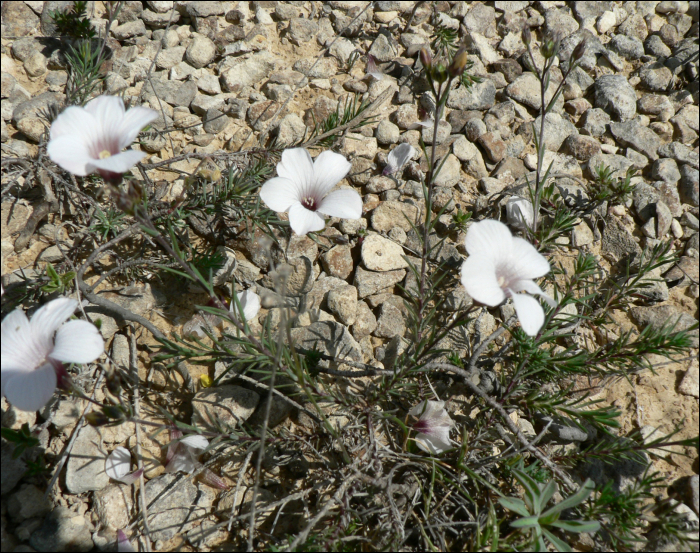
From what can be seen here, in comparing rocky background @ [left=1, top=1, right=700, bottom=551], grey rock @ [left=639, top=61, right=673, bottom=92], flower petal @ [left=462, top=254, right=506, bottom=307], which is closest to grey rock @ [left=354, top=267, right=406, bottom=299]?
rocky background @ [left=1, top=1, right=700, bottom=551]

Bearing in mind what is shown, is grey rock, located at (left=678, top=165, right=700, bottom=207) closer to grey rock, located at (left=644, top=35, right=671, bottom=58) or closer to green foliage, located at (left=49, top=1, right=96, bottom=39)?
grey rock, located at (left=644, top=35, right=671, bottom=58)

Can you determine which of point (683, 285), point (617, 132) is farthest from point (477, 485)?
point (617, 132)

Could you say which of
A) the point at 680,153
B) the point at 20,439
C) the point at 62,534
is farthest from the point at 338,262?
the point at 680,153

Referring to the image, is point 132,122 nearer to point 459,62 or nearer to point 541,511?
point 459,62

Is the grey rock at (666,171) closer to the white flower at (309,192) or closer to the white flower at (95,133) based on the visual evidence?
the white flower at (309,192)

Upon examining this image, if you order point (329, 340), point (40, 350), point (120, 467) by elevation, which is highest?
point (40, 350)

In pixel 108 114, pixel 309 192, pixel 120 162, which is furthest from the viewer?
pixel 309 192
